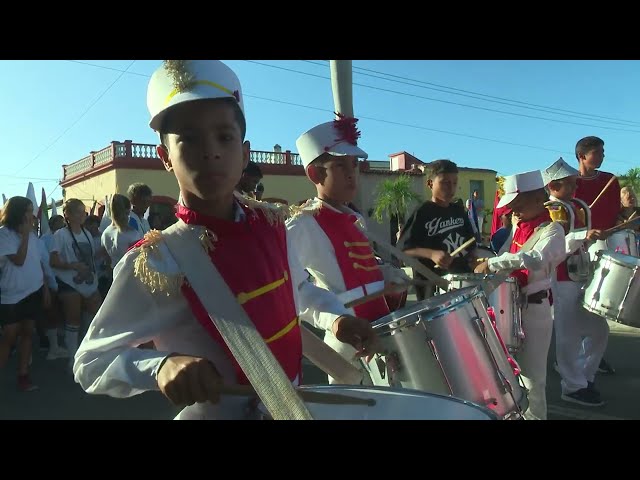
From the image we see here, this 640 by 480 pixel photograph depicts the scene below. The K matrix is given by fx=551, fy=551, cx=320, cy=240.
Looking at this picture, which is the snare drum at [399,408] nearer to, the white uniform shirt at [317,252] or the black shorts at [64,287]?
the white uniform shirt at [317,252]

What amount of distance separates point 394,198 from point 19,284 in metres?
24.1

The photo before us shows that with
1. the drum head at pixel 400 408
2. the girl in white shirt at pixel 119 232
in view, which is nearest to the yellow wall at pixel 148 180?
the girl in white shirt at pixel 119 232

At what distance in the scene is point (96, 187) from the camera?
21.7 m

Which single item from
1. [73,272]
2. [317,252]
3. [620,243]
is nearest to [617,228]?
[620,243]

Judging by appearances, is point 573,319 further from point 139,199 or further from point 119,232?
point 139,199

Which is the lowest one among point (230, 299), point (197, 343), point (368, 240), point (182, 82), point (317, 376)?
point (317, 376)

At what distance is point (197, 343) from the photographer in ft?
4.52

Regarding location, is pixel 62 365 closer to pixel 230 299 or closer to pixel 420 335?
pixel 420 335

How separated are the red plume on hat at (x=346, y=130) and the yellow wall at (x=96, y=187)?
61.3 ft

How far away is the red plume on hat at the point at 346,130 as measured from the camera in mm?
2930

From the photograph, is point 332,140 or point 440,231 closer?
point 332,140

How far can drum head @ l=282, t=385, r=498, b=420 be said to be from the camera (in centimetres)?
134
